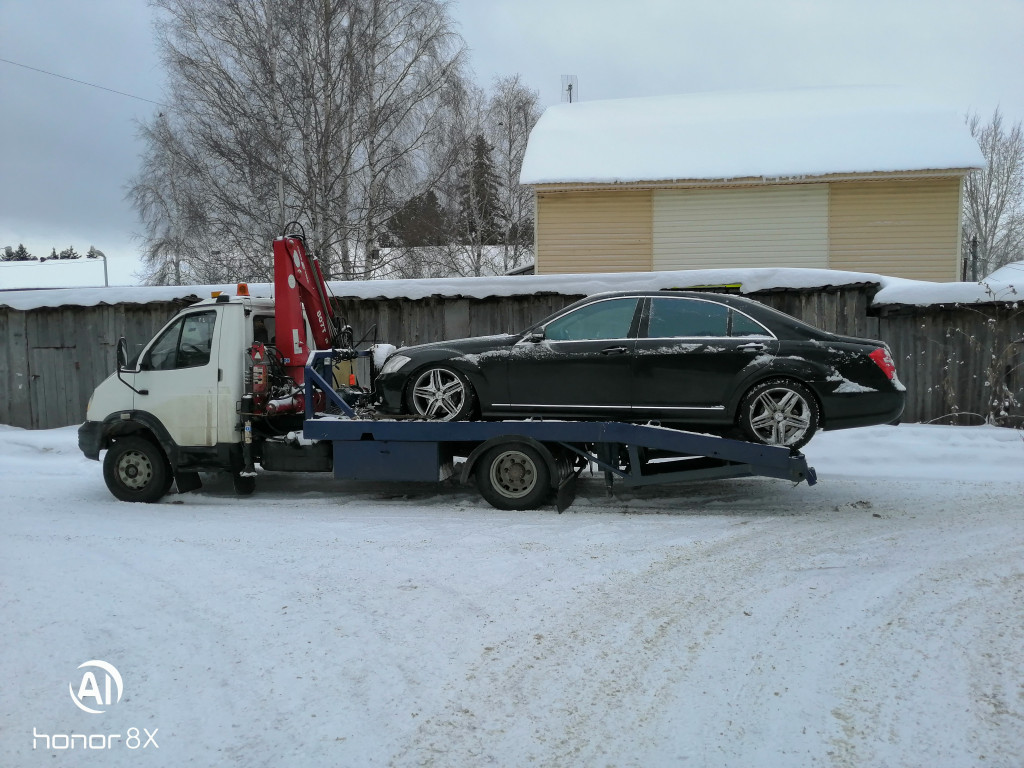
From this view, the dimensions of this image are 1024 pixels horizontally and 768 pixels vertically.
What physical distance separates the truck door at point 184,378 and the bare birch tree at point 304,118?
11.5 meters

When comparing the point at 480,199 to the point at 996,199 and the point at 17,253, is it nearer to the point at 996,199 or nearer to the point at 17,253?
the point at 996,199

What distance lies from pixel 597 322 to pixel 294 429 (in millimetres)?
3420

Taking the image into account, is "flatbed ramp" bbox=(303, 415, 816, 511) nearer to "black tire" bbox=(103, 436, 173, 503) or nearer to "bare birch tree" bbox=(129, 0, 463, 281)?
"black tire" bbox=(103, 436, 173, 503)

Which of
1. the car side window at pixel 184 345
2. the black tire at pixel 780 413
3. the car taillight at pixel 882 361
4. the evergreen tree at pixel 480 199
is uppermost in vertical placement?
the evergreen tree at pixel 480 199

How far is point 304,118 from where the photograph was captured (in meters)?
19.5

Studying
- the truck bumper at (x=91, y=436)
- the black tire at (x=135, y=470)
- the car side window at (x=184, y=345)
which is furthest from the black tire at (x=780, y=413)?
the truck bumper at (x=91, y=436)

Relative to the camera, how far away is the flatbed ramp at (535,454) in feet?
22.2

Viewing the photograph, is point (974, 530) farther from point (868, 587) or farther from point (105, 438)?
point (105, 438)

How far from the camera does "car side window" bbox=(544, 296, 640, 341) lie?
727cm

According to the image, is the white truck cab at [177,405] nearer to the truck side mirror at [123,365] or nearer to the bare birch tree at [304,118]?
the truck side mirror at [123,365]

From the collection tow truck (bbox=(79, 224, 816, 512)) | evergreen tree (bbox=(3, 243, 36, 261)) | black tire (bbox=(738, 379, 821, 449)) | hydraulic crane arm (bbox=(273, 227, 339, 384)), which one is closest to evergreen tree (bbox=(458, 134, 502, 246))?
hydraulic crane arm (bbox=(273, 227, 339, 384))

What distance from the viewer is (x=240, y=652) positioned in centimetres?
412
